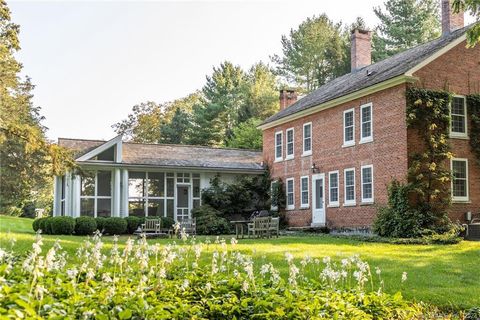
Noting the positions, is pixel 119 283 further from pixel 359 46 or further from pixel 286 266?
pixel 359 46

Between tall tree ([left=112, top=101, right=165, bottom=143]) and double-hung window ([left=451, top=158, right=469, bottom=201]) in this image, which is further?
tall tree ([left=112, top=101, right=165, bottom=143])

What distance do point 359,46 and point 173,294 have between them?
1064 inches

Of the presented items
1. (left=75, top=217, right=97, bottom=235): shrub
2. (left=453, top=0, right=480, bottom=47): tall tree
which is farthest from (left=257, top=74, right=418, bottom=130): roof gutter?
(left=75, top=217, right=97, bottom=235): shrub

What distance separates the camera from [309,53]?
189 ft

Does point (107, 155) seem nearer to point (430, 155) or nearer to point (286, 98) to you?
point (286, 98)

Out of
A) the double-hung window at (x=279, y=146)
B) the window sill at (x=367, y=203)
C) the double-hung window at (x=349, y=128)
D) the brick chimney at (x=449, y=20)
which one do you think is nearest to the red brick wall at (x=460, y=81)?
the brick chimney at (x=449, y=20)

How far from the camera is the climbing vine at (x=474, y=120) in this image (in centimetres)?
2253

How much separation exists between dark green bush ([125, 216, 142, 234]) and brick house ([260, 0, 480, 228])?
8135mm

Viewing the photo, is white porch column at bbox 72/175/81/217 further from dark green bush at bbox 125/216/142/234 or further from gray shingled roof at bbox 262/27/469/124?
gray shingled roof at bbox 262/27/469/124

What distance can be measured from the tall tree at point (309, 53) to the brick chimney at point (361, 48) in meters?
23.2

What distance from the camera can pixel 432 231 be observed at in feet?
66.1

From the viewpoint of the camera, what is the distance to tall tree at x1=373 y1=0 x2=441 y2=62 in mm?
49656

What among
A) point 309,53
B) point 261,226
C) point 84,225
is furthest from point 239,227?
point 309,53

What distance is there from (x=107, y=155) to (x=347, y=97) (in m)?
11.9
